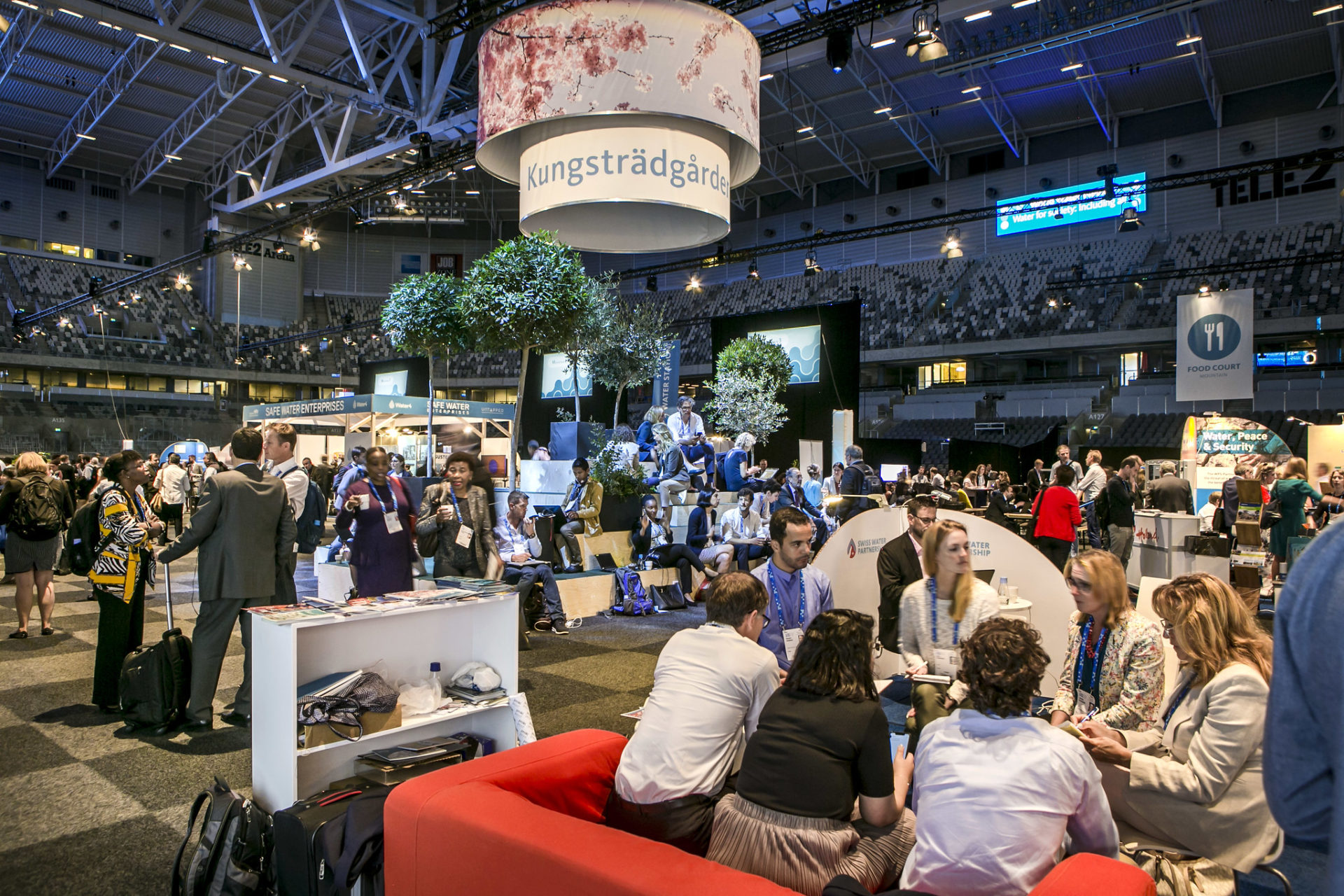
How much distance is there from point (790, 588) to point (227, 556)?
105 inches

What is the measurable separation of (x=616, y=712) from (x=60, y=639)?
4.42 meters

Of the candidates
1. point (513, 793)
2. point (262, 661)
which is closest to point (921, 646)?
point (513, 793)

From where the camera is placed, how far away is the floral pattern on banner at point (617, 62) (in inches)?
65.1

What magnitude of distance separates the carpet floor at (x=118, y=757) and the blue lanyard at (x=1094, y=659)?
0.75 metres

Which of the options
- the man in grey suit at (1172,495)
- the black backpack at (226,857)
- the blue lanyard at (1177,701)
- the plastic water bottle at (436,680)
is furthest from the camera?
the man in grey suit at (1172,495)

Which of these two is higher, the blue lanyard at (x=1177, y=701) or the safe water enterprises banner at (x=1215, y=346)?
the safe water enterprises banner at (x=1215, y=346)

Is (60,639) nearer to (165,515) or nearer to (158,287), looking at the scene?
(165,515)

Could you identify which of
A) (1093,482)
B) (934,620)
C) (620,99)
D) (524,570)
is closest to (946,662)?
(934,620)

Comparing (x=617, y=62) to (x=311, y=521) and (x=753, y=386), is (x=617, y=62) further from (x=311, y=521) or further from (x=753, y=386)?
(x=753, y=386)

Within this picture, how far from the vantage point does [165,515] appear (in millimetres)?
11523

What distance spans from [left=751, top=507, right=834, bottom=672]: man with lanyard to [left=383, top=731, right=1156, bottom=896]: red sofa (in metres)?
1.44

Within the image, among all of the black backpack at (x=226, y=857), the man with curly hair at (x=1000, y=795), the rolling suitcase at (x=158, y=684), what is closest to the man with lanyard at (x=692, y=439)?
the rolling suitcase at (x=158, y=684)

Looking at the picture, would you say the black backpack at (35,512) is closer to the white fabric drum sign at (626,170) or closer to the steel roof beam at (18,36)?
the white fabric drum sign at (626,170)

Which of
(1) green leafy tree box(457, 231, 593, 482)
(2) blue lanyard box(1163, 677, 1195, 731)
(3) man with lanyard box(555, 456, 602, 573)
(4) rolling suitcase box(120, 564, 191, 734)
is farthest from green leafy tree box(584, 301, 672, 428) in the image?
(2) blue lanyard box(1163, 677, 1195, 731)
